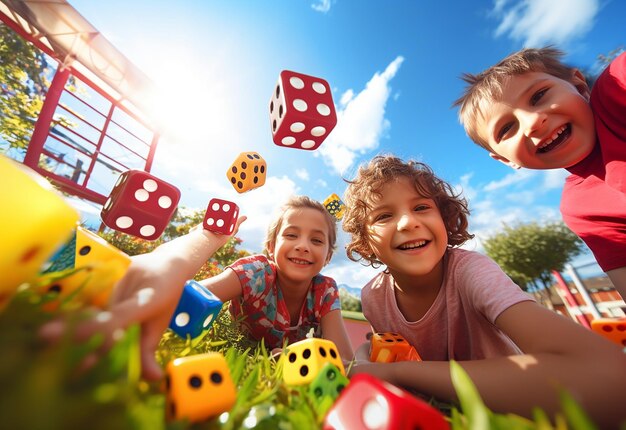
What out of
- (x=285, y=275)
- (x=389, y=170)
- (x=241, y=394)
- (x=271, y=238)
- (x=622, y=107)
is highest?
(x=622, y=107)

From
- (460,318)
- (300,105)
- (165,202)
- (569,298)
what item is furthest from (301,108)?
(569,298)

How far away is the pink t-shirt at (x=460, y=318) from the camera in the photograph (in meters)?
1.18

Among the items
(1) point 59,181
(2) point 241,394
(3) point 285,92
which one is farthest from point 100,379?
(1) point 59,181

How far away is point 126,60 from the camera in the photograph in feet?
27.0

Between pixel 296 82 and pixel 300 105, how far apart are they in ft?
0.56

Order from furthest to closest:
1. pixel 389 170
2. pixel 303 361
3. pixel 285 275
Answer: pixel 285 275, pixel 389 170, pixel 303 361

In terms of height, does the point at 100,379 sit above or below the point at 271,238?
below

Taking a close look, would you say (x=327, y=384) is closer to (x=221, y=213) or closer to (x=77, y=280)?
(x=77, y=280)

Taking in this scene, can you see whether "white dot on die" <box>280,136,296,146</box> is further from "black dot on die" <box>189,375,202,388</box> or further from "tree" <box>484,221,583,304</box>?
"tree" <box>484,221,583,304</box>

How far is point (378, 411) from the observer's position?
1.14 ft

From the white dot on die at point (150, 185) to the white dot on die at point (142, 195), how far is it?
22 mm

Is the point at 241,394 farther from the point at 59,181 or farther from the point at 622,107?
the point at 59,181

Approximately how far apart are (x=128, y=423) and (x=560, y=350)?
3.01 ft

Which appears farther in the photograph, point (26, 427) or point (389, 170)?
point (389, 170)
